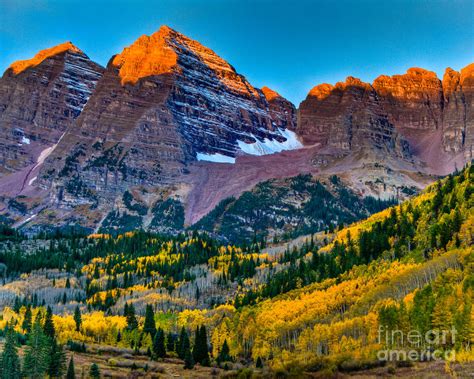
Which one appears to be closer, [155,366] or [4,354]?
[4,354]

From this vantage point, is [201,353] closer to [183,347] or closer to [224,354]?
[183,347]

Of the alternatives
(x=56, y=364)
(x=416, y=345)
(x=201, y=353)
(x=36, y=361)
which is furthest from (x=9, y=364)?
(x=416, y=345)

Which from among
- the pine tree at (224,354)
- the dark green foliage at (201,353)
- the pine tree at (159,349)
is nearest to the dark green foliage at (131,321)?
the pine tree at (159,349)

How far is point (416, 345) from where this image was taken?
10662 centimetres

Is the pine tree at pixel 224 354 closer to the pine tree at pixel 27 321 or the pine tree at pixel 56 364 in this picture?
the pine tree at pixel 56 364

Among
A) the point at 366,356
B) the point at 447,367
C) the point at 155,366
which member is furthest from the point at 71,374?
the point at 447,367

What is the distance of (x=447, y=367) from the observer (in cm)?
8312

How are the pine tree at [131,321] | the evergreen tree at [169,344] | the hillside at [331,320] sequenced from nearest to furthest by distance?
the hillside at [331,320] → the evergreen tree at [169,344] → the pine tree at [131,321]

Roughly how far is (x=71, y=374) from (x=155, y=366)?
25635mm

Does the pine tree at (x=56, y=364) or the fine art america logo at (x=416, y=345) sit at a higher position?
the fine art america logo at (x=416, y=345)

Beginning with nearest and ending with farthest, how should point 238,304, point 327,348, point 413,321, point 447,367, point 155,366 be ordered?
point 447,367 < point 413,321 < point 155,366 < point 327,348 < point 238,304

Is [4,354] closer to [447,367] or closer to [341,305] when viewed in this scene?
[447,367]

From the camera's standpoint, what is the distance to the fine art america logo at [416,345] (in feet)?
312

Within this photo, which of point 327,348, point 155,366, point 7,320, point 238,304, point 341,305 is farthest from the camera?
point 238,304
